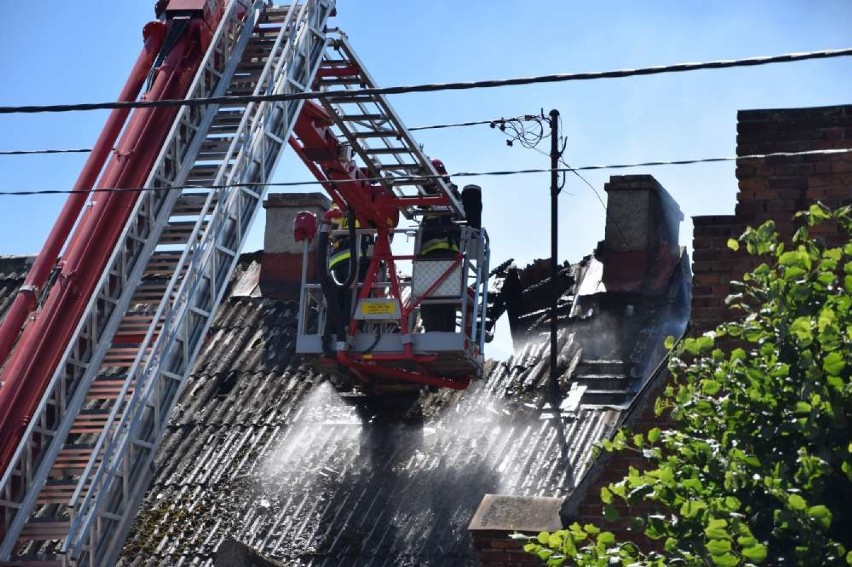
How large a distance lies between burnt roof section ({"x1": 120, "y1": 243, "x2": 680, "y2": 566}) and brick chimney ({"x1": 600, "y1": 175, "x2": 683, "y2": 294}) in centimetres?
27

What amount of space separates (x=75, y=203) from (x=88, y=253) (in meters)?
0.51

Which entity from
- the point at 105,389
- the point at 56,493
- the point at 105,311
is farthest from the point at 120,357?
the point at 56,493

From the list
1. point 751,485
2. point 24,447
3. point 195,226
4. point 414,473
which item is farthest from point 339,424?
point 751,485

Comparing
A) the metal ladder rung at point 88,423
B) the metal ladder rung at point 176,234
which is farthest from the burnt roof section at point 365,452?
the metal ladder rung at point 176,234

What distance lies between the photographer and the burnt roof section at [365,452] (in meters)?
12.4

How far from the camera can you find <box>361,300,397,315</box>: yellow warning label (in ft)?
50.8

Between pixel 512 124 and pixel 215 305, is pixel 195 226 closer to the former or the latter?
pixel 215 305

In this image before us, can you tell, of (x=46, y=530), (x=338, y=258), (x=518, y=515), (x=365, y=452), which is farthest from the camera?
(x=338, y=258)

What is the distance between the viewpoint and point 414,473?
1321 centimetres

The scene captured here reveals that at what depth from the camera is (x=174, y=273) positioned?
533 inches

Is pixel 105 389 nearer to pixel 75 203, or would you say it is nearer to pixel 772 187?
pixel 75 203

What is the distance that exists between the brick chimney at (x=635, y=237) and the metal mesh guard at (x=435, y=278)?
5.12ft

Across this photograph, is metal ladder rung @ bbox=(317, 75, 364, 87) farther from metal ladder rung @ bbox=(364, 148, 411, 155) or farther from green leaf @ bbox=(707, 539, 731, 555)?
green leaf @ bbox=(707, 539, 731, 555)

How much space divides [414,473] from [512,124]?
4.20 meters
